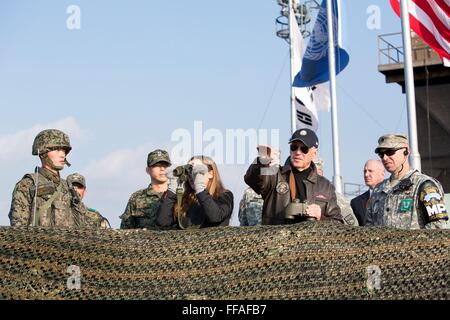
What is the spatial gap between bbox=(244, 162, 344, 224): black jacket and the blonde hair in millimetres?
636

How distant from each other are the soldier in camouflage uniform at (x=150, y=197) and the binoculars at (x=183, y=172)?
107 centimetres

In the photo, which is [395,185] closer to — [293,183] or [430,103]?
[293,183]

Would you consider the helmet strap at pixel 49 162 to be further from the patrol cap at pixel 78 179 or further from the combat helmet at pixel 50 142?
the patrol cap at pixel 78 179

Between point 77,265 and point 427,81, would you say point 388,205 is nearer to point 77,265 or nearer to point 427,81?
point 77,265

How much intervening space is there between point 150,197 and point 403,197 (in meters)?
2.78

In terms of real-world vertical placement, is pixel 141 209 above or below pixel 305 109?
below

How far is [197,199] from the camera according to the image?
267 inches

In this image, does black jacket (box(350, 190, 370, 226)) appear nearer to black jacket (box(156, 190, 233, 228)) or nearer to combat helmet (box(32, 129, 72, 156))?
black jacket (box(156, 190, 233, 228))

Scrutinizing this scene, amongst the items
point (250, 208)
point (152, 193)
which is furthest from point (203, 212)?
point (250, 208)

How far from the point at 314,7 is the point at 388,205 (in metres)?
18.5

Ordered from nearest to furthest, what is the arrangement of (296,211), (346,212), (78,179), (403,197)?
1. (296,211)
2. (403,197)
3. (346,212)
4. (78,179)

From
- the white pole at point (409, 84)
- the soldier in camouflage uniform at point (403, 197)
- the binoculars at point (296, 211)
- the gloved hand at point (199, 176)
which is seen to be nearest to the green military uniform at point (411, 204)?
the soldier in camouflage uniform at point (403, 197)

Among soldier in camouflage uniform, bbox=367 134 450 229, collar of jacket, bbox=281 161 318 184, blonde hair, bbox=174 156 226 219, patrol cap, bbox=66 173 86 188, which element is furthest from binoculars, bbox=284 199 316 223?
patrol cap, bbox=66 173 86 188

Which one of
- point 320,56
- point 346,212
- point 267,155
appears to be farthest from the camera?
point 320,56
